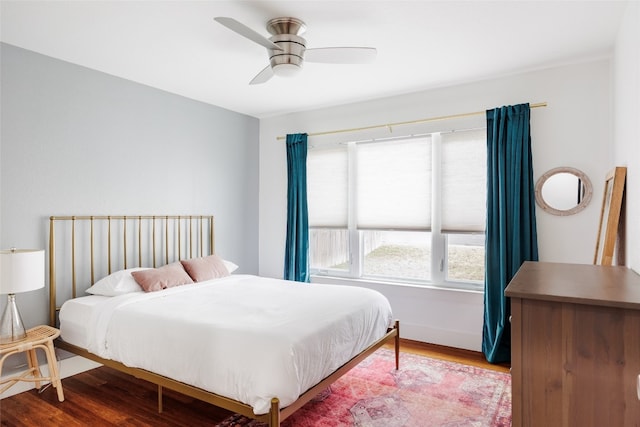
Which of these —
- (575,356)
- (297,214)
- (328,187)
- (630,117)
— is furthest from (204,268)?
(630,117)

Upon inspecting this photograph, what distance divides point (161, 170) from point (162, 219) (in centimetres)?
52

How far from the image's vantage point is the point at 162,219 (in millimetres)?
3986

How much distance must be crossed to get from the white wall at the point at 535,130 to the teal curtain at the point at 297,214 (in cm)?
24

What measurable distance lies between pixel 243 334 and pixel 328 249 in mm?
2689

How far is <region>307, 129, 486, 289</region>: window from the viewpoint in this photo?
3.82m

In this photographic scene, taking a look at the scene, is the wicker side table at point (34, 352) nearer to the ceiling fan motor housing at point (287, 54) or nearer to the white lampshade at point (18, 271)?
the white lampshade at point (18, 271)

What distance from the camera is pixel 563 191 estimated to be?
3.31 m

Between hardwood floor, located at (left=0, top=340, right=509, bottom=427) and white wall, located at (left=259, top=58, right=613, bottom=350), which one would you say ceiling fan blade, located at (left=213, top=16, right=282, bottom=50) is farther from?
hardwood floor, located at (left=0, top=340, right=509, bottom=427)

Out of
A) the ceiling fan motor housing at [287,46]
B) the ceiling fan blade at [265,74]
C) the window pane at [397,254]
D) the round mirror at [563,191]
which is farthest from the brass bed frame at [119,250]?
the ceiling fan motor housing at [287,46]

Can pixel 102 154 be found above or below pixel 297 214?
above

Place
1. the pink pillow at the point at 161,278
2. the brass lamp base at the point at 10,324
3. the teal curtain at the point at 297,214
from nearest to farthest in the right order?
1. the brass lamp base at the point at 10,324
2. the pink pillow at the point at 161,278
3. the teal curtain at the point at 297,214

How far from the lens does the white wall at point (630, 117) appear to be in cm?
198

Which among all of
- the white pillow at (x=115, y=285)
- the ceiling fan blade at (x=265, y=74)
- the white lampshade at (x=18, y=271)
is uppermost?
the ceiling fan blade at (x=265, y=74)

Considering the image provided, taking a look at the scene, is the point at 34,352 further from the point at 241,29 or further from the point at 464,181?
the point at 464,181
